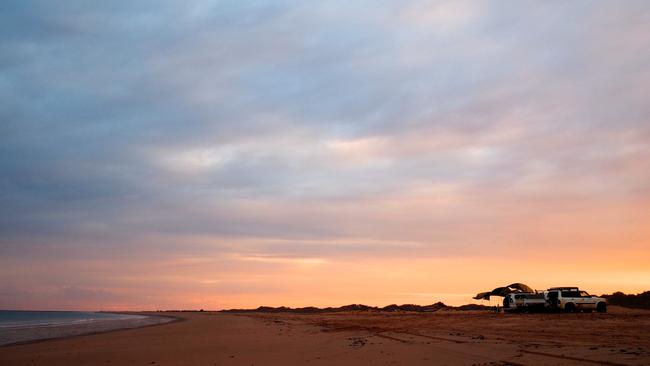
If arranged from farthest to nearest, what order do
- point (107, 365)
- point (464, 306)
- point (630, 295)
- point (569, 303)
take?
point (464, 306)
point (630, 295)
point (569, 303)
point (107, 365)

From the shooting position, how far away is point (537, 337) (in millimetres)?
19453

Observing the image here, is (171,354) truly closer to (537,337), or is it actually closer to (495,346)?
(495,346)

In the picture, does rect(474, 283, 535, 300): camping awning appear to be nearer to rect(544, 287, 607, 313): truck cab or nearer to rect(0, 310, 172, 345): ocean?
rect(544, 287, 607, 313): truck cab

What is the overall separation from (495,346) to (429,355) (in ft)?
9.27

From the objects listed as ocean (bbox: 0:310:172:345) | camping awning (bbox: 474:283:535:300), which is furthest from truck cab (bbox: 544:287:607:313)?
ocean (bbox: 0:310:172:345)

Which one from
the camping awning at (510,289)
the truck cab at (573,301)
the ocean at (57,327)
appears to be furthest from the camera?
the camping awning at (510,289)

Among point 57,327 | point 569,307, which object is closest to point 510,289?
point 569,307

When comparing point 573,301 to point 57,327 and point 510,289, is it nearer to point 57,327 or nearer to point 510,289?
point 510,289

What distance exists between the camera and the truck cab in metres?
41.4

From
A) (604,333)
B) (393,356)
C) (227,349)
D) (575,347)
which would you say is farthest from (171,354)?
(604,333)

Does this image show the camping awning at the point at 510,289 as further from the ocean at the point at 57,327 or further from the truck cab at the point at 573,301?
the ocean at the point at 57,327

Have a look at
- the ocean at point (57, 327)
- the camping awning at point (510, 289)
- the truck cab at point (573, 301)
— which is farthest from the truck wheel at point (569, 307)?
the ocean at point (57, 327)

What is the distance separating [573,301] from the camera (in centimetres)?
4172

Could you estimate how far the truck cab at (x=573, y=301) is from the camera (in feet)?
136
